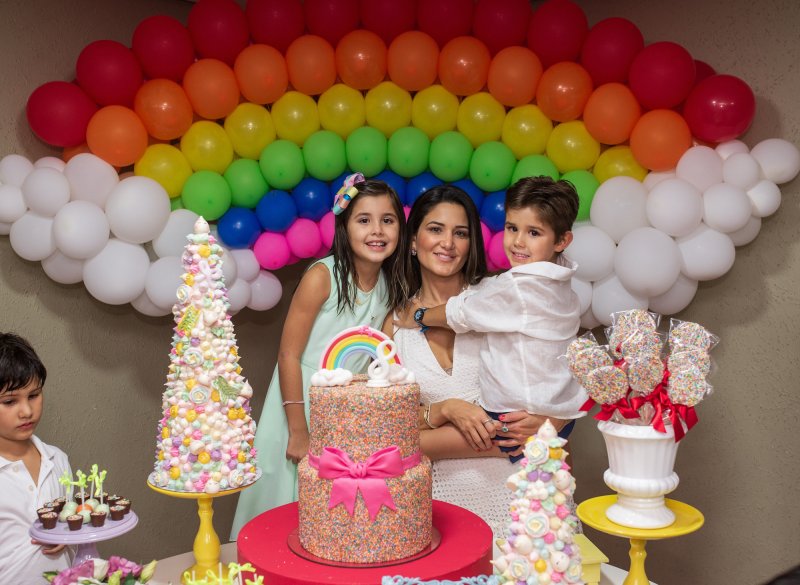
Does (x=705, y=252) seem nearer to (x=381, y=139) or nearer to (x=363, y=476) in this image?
(x=381, y=139)

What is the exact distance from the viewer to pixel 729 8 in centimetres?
353

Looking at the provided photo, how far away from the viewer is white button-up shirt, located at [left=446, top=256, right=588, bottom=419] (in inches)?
105

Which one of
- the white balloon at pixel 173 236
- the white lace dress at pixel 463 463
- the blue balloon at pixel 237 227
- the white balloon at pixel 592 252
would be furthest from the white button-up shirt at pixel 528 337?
the white balloon at pixel 173 236

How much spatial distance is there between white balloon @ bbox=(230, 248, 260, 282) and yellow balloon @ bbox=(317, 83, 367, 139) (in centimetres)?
61

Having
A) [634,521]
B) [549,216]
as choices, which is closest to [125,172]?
[549,216]

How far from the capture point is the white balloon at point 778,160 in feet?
10.4

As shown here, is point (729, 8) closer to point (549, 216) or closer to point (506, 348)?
point (549, 216)

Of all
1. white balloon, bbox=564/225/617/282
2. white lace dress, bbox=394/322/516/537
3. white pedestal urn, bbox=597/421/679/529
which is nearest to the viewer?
white pedestal urn, bbox=597/421/679/529

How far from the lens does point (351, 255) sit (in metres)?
3.13

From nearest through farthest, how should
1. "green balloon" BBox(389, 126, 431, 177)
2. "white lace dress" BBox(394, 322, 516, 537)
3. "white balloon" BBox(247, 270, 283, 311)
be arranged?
"white lace dress" BBox(394, 322, 516, 537)
"green balloon" BBox(389, 126, 431, 177)
"white balloon" BBox(247, 270, 283, 311)

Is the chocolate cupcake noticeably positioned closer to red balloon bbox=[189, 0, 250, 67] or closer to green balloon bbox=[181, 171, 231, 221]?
green balloon bbox=[181, 171, 231, 221]

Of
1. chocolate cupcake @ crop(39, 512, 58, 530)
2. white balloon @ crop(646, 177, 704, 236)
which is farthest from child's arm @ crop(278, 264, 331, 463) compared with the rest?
white balloon @ crop(646, 177, 704, 236)

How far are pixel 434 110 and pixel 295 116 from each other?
0.55m

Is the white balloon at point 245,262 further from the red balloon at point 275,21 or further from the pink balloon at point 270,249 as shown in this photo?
the red balloon at point 275,21
